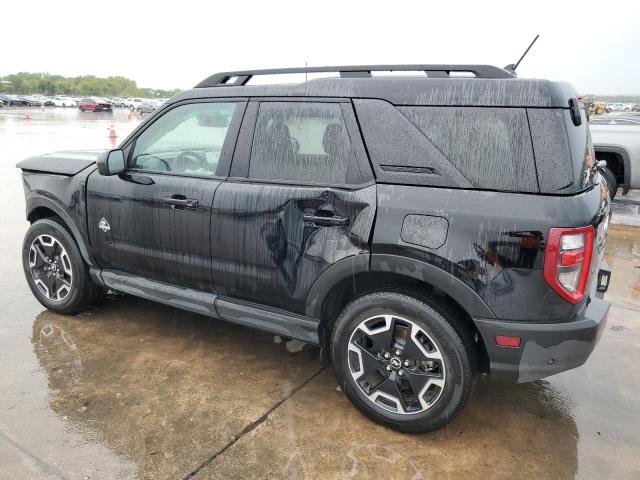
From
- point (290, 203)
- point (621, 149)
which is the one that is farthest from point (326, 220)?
point (621, 149)

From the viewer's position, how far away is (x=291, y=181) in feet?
9.50

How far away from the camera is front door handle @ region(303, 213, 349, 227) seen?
8.79 feet

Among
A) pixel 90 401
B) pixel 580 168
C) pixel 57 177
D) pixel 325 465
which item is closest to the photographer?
pixel 580 168

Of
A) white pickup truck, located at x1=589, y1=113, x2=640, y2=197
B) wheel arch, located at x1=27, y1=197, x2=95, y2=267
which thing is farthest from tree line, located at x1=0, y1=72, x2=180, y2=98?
wheel arch, located at x1=27, y1=197, x2=95, y2=267

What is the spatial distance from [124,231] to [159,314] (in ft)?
3.11

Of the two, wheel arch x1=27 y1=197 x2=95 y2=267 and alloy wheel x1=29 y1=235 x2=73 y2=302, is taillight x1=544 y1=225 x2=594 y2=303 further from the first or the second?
alloy wheel x1=29 y1=235 x2=73 y2=302

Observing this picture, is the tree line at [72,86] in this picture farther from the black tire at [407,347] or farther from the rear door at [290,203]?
the black tire at [407,347]

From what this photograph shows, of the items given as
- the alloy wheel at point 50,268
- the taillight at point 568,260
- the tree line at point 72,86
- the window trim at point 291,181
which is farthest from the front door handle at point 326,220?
the tree line at point 72,86

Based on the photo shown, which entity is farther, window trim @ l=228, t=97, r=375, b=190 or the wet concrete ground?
window trim @ l=228, t=97, r=375, b=190

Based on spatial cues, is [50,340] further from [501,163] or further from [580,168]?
[580,168]

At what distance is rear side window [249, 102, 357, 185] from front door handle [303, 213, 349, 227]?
197 millimetres

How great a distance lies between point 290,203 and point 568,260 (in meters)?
1.42

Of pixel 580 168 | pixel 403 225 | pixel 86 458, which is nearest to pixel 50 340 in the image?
pixel 86 458

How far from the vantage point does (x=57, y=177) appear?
3912mm
